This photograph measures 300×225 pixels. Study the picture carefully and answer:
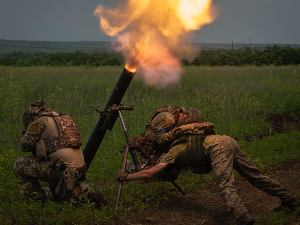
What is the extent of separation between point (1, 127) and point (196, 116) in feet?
20.4

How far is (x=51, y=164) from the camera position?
645cm

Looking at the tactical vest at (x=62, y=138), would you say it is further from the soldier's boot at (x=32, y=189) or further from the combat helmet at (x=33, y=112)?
the soldier's boot at (x=32, y=189)

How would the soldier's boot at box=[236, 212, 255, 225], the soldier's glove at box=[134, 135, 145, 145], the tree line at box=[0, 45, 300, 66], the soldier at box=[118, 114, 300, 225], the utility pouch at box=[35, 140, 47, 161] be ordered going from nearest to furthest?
the soldier's boot at box=[236, 212, 255, 225], the soldier at box=[118, 114, 300, 225], the utility pouch at box=[35, 140, 47, 161], the soldier's glove at box=[134, 135, 145, 145], the tree line at box=[0, 45, 300, 66]

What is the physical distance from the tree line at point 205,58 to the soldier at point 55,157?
27143 millimetres

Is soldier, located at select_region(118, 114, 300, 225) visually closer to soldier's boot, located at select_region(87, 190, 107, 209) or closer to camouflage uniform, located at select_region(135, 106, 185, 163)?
soldier's boot, located at select_region(87, 190, 107, 209)

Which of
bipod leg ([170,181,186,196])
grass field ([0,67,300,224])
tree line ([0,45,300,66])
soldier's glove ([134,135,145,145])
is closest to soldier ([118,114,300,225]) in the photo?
bipod leg ([170,181,186,196])

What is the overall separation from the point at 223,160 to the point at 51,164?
8.10ft

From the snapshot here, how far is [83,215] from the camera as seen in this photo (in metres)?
6.08

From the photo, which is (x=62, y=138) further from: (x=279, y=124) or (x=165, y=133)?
(x=279, y=124)

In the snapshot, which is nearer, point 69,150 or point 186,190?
point 69,150

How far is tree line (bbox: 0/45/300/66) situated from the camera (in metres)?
35.9

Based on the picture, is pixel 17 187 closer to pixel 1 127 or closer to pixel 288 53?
pixel 1 127

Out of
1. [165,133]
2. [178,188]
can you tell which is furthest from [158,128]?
[178,188]

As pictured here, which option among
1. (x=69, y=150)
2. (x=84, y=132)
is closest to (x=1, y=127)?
(x=84, y=132)
